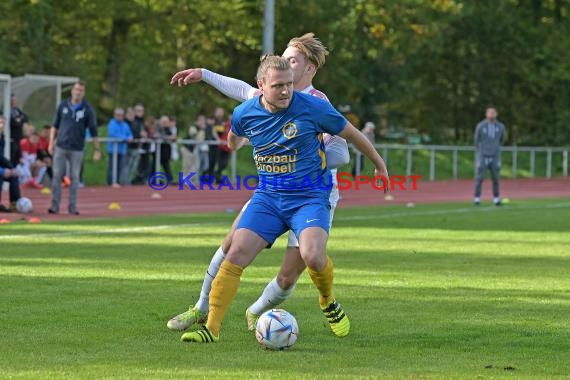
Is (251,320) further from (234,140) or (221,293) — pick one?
(234,140)

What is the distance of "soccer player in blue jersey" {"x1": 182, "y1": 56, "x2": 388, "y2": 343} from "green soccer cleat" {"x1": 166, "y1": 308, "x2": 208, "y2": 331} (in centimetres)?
51

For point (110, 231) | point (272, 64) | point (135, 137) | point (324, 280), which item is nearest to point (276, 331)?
point (324, 280)

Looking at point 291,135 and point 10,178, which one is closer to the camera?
point 291,135

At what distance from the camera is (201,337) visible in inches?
353

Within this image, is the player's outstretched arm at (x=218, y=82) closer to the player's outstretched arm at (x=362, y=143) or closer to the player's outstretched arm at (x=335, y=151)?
the player's outstretched arm at (x=335, y=151)

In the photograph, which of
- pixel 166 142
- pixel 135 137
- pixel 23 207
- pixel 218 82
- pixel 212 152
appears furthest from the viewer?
pixel 212 152

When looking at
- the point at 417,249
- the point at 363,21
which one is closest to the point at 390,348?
the point at 417,249

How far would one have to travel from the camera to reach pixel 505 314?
1073 centimetres

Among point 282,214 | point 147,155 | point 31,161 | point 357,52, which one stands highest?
point 357,52

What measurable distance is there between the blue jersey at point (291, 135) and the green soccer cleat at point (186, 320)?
1042 mm

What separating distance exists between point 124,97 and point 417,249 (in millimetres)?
33898

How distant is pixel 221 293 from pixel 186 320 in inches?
27.0

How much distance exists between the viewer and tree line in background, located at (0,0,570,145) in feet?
151

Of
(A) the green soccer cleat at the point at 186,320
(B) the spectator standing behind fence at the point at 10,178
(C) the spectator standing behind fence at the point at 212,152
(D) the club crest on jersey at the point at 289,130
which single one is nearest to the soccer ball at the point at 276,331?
(A) the green soccer cleat at the point at 186,320
